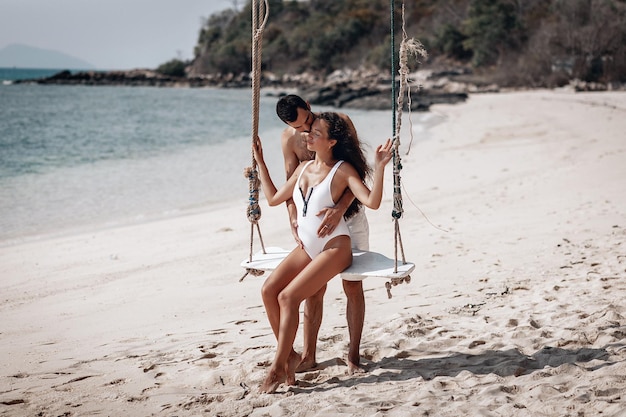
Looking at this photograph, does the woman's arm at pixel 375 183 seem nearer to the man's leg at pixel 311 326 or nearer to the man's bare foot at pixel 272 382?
the man's leg at pixel 311 326

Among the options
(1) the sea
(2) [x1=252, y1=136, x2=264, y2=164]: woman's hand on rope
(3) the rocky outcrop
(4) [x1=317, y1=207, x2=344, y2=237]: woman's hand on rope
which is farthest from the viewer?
(3) the rocky outcrop

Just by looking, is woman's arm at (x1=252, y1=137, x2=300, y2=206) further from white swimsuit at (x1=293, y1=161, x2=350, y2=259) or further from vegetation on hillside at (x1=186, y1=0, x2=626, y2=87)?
vegetation on hillside at (x1=186, y1=0, x2=626, y2=87)

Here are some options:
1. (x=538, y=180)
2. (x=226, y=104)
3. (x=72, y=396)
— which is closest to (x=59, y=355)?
(x=72, y=396)

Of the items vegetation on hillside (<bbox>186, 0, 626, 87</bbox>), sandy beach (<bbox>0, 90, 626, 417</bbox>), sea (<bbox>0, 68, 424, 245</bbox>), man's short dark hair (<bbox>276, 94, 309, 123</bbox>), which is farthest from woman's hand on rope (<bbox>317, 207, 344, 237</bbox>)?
sea (<bbox>0, 68, 424, 245</bbox>)

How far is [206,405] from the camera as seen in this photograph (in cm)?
333

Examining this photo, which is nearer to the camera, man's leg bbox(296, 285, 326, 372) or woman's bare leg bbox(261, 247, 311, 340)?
woman's bare leg bbox(261, 247, 311, 340)

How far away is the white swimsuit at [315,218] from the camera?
3.55 metres

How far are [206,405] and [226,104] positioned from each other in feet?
125

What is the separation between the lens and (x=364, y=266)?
3.51 m

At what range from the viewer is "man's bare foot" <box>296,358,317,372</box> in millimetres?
3758

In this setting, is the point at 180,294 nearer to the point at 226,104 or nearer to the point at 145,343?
the point at 145,343

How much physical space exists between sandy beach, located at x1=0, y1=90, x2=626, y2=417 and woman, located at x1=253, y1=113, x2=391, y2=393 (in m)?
0.30

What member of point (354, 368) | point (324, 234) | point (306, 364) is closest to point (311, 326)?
point (306, 364)

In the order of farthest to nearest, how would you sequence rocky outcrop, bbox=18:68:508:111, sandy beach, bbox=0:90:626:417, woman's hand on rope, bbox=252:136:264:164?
1. rocky outcrop, bbox=18:68:508:111
2. woman's hand on rope, bbox=252:136:264:164
3. sandy beach, bbox=0:90:626:417
